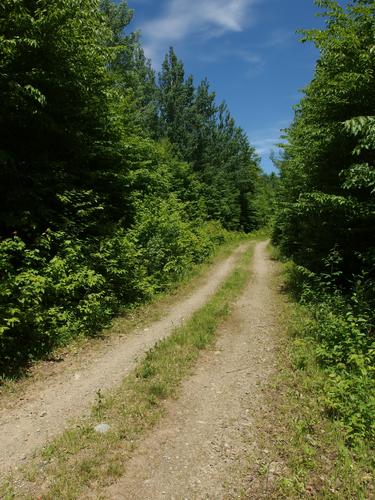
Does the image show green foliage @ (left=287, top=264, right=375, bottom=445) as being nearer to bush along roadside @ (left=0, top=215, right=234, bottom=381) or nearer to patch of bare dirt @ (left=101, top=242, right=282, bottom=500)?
patch of bare dirt @ (left=101, top=242, right=282, bottom=500)

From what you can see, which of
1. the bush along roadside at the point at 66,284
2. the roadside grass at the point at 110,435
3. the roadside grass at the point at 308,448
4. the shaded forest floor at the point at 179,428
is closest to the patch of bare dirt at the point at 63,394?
the shaded forest floor at the point at 179,428

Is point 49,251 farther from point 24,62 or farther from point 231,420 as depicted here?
point 231,420

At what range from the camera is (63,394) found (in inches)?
241

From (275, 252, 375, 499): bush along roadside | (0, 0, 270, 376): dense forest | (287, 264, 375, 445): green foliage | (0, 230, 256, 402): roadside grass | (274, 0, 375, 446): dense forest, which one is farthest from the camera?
(0, 0, 270, 376): dense forest

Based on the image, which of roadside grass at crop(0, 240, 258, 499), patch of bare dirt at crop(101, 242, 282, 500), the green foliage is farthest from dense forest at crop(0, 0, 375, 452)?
roadside grass at crop(0, 240, 258, 499)

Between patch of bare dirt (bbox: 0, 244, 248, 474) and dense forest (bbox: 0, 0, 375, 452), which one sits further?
dense forest (bbox: 0, 0, 375, 452)

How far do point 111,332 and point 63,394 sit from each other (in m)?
3.09

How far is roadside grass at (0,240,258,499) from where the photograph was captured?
12.9 ft

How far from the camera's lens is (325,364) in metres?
6.56

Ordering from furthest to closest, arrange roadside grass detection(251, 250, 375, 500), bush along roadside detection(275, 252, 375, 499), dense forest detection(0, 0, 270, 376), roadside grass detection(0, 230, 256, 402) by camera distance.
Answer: dense forest detection(0, 0, 270, 376)
roadside grass detection(0, 230, 256, 402)
bush along roadside detection(275, 252, 375, 499)
roadside grass detection(251, 250, 375, 500)

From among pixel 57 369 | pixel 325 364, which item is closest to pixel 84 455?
pixel 57 369

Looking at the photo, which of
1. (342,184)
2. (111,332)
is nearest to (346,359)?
(342,184)

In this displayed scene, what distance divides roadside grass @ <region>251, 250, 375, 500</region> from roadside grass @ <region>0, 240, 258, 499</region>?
1.71 meters

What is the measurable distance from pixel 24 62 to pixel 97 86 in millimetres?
2089
